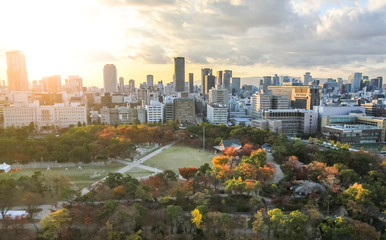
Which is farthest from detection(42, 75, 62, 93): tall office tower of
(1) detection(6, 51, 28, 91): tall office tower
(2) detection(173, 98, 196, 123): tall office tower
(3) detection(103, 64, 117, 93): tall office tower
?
(2) detection(173, 98, 196, 123): tall office tower

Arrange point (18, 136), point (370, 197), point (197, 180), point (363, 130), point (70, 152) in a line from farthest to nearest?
point (363, 130), point (18, 136), point (70, 152), point (197, 180), point (370, 197)

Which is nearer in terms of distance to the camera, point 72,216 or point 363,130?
point 72,216

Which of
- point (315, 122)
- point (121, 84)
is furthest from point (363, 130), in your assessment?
point (121, 84)

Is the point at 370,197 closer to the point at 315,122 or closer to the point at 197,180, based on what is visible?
the point at 197,180

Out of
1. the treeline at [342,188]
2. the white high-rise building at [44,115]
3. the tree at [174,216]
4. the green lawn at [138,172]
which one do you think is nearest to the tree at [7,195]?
the green lawn at [138,172]

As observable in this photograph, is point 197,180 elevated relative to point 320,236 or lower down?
elevated

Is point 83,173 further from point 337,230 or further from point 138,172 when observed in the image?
point 337,230

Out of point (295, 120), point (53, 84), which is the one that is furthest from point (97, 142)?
point (53, 84)
